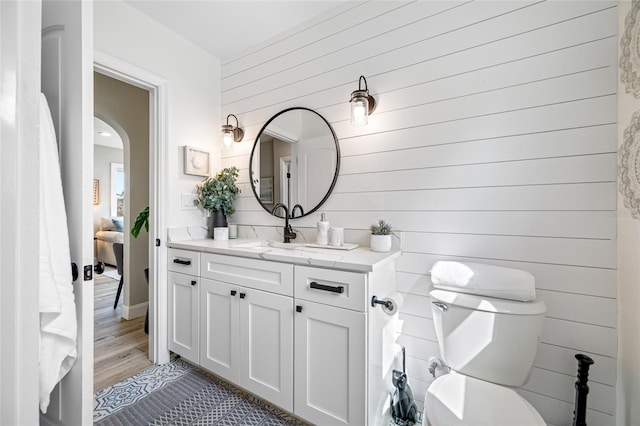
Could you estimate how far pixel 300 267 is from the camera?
1.42m

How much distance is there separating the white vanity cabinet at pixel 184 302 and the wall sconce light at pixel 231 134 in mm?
984

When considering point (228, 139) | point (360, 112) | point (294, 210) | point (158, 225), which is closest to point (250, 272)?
point (294, 210)

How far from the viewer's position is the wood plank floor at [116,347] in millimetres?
1943

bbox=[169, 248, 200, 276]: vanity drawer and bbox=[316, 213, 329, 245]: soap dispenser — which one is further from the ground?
bbox=[316, 213, 329, 245]: soap dispenser

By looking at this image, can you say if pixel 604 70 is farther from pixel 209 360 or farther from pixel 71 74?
pixel 209 360

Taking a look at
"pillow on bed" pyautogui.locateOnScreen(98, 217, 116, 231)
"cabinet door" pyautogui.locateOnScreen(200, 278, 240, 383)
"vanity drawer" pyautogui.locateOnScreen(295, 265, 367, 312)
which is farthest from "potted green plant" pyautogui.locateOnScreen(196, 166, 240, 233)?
"pillow on bed" pyautogui.locateOnScreen(98, 217, 116, 231)

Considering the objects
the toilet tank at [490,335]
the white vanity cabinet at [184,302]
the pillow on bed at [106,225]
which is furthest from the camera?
the pillow on bed at [106,225]

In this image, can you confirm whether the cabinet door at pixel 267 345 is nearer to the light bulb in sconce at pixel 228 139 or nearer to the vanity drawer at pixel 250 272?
the vanity drawer at pixel 250 272

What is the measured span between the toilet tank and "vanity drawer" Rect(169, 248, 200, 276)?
1547 mm

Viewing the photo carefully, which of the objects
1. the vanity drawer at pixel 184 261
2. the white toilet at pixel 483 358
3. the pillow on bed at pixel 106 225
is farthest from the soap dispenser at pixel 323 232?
the pillow on bed at pixel 106 225

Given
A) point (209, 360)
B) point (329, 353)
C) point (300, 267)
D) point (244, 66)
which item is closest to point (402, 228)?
point (300, 267)

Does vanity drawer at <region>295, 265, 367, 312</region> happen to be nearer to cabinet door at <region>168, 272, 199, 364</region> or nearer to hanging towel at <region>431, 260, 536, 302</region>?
hanging towel at <region>431, 260, 536, 302</region>

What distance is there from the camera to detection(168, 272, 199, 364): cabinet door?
1893 millimetres

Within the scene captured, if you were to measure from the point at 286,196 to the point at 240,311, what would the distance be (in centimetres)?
88
